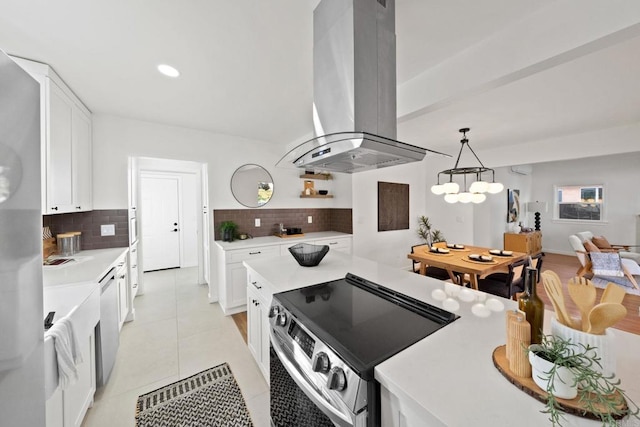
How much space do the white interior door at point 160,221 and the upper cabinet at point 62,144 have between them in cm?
240

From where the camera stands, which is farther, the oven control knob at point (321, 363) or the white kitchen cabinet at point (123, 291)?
the white kitchen cabinet at point (123, 291)

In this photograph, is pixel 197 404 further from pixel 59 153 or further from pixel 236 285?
pixel 59 153

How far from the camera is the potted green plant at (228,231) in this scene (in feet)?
11.2

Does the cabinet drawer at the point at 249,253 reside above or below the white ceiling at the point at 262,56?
below

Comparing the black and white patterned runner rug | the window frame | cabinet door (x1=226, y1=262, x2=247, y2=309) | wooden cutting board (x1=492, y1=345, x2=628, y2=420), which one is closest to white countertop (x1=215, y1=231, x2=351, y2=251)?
cabinet door (x1=226, y1=262, x2=247, y2=309)

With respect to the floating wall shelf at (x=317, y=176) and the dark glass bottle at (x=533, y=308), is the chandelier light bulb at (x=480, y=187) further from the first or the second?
the dark glass bottle at (x=533, y=308)

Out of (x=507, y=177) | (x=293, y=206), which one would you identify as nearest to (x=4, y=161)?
(x=293, y=206)

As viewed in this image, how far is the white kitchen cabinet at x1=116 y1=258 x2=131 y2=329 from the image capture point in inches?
96.9

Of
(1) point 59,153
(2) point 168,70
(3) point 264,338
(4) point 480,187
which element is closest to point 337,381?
(3) point 264,338

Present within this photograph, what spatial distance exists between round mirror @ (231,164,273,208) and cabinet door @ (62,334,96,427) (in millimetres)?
2338

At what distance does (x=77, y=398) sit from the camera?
4.66ft

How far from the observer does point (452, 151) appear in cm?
465

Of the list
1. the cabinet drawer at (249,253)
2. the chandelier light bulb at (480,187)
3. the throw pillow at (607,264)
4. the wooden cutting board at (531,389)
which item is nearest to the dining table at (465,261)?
the chandelier light bulb at (480,187)

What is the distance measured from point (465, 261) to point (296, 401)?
2704 millimetres
